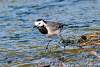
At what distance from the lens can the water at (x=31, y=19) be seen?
11125 mm

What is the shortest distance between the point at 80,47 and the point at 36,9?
6279 millimetres

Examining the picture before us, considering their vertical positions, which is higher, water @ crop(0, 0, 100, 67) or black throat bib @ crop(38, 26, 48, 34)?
black throat bib @ crop(38, 26, 48, 34)

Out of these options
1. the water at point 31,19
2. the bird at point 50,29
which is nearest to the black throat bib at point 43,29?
the bird at point 50,29

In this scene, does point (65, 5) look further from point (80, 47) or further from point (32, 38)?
point (80, 47)

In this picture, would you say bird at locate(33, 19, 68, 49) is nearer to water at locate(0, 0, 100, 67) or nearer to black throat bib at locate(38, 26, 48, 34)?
black throat bib at locate(38, 26, 48, 34)

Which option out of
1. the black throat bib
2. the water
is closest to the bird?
the black throat bib

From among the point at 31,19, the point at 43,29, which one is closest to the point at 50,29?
the point at 43,29

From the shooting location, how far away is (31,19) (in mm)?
15102

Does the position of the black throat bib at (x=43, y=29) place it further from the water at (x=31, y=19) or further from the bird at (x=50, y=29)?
the water at (x=31, y=19)

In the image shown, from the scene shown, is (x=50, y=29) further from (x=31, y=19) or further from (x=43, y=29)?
(x=31, y=19)

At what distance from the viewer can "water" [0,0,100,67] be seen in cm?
1112

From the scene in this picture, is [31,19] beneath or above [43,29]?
beneath

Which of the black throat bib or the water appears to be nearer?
the black throat bib

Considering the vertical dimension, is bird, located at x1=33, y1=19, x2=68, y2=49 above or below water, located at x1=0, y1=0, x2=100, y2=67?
above
